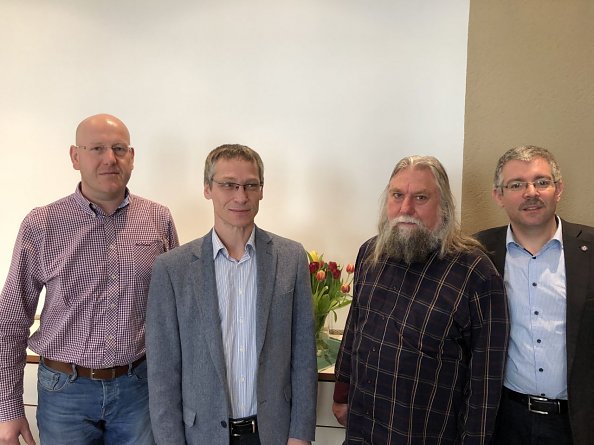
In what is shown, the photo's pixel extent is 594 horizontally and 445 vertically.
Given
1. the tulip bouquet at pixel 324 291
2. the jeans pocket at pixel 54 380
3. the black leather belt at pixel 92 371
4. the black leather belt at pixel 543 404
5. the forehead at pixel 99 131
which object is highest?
the forehead at pixel 99 131

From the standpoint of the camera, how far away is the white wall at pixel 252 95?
2432 millimetres

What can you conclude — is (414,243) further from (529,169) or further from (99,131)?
(99,131)

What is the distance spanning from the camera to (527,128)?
232cm

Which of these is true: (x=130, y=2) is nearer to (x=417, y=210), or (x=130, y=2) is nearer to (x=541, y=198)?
(x=417, y=210)

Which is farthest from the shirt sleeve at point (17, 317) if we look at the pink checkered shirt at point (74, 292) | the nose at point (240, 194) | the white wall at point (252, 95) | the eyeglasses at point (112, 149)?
the white wall at point (252, 95)

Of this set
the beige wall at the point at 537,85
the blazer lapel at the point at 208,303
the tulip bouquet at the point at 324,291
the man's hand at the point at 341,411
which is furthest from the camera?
the beige wall at the point at 537,85

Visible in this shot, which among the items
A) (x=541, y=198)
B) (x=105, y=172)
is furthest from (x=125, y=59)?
(x=541, y=198)

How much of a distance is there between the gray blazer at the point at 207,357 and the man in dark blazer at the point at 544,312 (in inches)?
28.3

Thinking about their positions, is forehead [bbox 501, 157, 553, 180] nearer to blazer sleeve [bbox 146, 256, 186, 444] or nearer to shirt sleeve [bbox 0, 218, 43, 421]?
blazer sleeve [bbox 146, 256, 186, 444]

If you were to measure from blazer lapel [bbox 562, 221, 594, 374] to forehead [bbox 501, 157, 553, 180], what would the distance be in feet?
0.70

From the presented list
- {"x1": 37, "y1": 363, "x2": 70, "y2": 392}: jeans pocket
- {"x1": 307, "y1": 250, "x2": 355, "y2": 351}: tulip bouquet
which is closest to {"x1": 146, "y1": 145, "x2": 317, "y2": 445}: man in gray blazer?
{"x1": 37, "y1": 363, "x2": 70, "y2": 392}: jeans pocket

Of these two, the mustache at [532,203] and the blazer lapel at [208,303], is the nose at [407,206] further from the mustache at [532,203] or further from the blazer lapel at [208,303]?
the blazer lapel at [208,303]

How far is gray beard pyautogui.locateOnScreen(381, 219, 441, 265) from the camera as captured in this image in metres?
1.66

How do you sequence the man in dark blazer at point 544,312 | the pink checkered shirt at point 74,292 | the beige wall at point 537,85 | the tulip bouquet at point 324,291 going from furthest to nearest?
the beige wall at point 537,85
the tulip bouquet at point 324,291
the pink checkered shirt at point 74,292
the man in dark blazer at point 544,312
